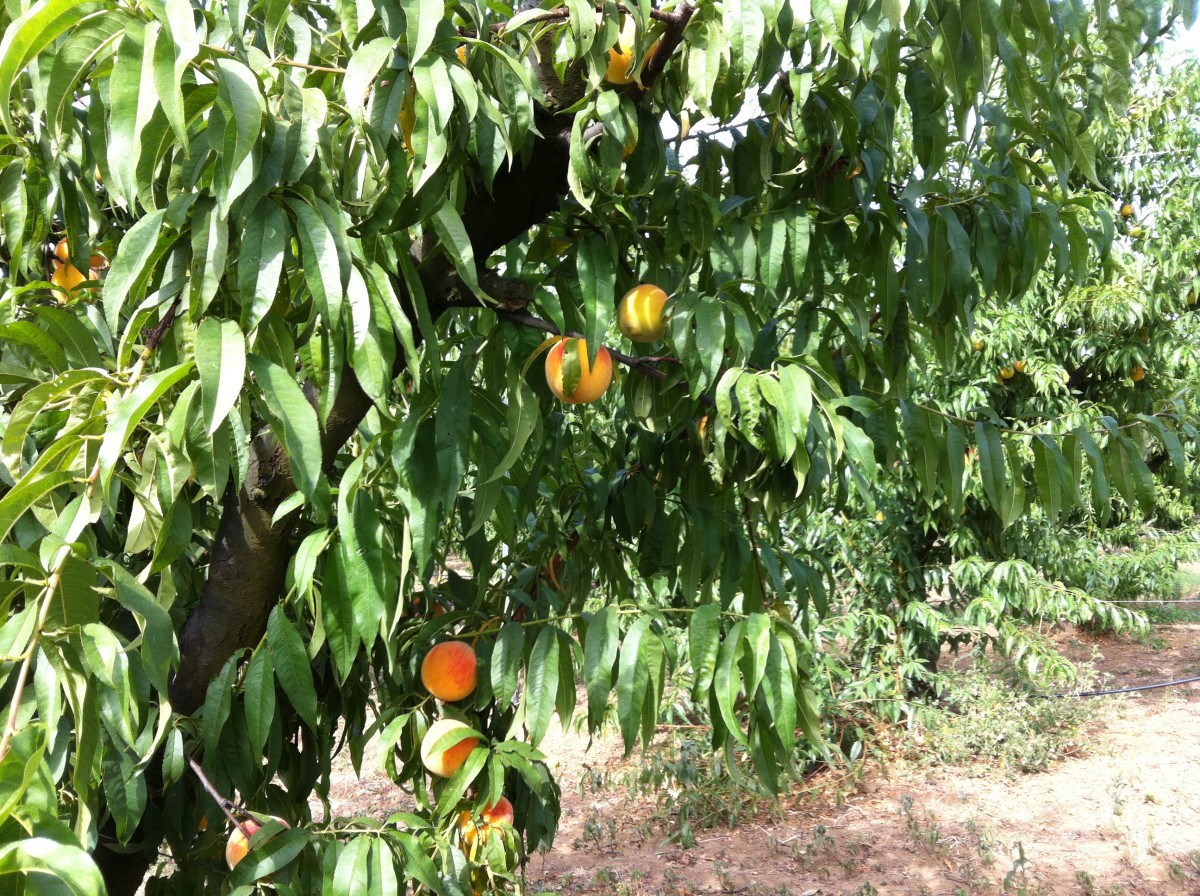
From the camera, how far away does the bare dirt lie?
346 cm

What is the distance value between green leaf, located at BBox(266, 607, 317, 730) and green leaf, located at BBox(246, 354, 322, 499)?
0.40m

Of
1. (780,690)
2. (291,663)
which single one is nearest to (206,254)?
(291,663)

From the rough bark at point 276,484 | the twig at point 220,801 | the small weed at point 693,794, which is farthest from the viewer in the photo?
the small weed at point 693,794

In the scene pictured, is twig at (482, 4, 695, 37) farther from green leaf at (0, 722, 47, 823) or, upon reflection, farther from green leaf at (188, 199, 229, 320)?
green leaf at (0, 722, 47, 823)

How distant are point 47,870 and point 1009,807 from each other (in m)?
4.33

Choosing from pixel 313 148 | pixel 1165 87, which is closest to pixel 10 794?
pixel 313 148

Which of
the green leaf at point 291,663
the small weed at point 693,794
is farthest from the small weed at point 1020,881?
the green leaf at point 291,663

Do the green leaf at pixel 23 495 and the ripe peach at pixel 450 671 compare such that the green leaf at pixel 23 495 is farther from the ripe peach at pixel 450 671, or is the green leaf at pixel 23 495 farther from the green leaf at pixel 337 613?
the ripe peach at pixel 450 671

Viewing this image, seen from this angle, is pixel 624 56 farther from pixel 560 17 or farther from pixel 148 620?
pixel 148 620

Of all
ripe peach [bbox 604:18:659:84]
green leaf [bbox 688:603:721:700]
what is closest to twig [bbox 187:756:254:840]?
green leaf [bbox 688:603:721:700]

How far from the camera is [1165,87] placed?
507 cm

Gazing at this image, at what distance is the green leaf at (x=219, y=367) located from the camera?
667mm

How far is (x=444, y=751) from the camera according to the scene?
4.07ft

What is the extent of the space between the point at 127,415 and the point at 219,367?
0.07m
